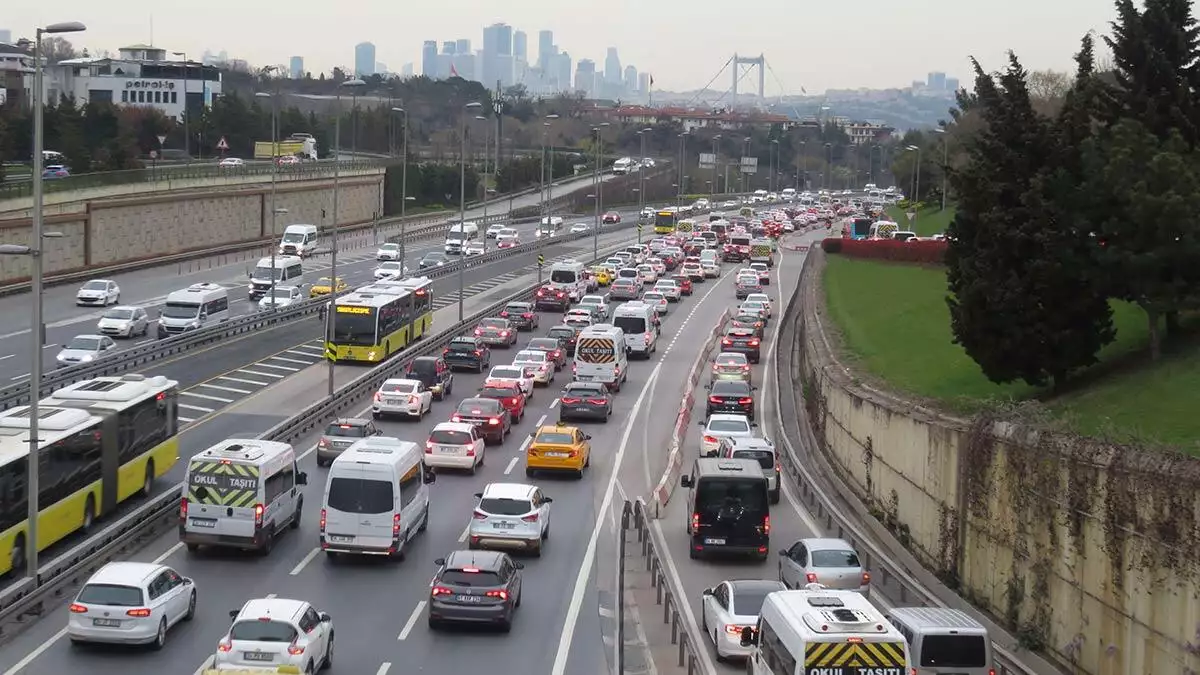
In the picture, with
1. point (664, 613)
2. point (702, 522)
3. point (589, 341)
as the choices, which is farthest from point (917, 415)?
point (589, 341)

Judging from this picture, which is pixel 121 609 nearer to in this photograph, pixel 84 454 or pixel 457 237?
pixel 84 454

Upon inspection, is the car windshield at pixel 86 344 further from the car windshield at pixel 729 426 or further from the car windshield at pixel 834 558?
the car windshield at pixel 834 558

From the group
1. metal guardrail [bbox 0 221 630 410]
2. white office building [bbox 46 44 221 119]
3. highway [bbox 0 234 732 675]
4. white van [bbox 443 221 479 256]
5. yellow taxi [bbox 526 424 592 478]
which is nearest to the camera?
highway [bbox 0 234 732 675]

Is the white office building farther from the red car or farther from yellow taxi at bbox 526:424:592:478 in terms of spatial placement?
yellow taxi at bbox 526:424:592:478

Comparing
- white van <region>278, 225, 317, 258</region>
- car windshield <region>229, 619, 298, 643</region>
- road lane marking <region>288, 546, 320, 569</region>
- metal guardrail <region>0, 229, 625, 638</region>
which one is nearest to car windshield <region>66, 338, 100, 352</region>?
metal guardrail <region>0, 229, 625, 638</region>

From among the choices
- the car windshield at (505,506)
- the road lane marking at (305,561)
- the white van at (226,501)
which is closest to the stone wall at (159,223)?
the road lane marking at (305,561)

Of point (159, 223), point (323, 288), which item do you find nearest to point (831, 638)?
point (323, 288)

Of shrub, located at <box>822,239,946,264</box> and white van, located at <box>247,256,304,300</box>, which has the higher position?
shrub, located at <box>822,239,946,264</box>
